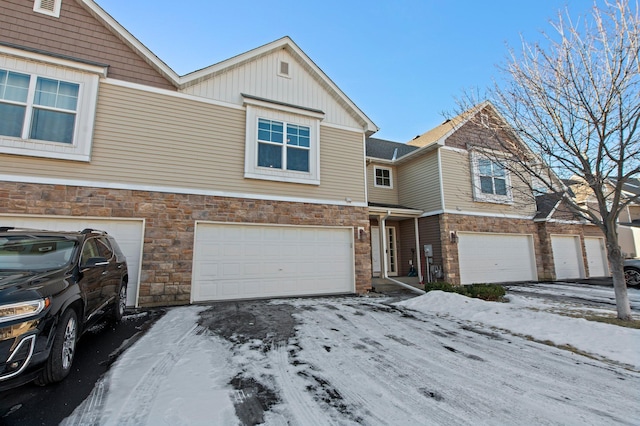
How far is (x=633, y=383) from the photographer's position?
3.18 metres

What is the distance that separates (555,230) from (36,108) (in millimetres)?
18270

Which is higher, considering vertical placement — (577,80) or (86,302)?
(577,80)

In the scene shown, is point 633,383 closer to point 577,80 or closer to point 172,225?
point 577,80

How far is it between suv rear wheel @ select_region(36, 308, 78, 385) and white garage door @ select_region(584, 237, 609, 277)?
61.9 feet

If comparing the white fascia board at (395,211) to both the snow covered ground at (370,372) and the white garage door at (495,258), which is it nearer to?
the white garage door at (495,258)

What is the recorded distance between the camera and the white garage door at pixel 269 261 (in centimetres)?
757

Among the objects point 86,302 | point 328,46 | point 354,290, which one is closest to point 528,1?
point 328,46

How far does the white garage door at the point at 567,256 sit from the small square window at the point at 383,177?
7568 mm

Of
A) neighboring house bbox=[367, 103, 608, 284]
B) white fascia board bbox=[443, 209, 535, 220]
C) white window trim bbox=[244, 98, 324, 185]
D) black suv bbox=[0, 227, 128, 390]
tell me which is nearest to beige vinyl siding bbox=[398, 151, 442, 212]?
neighboring house bbox=[367, 103, 608, 284]

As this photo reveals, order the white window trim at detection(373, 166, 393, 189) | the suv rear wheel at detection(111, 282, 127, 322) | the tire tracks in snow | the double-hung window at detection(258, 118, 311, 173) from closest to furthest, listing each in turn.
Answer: the tire tracks in snow < the suv rear wheel at detection(111, 282, 127, 322) < the double-hung window at detection(258, 118, 311, 173) < the white window trim at detection(373, 166, 393, 189)

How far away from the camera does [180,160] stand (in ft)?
25.2

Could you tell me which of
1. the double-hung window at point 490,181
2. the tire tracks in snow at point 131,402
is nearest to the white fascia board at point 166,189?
the tire tracks in snow at point 131,402

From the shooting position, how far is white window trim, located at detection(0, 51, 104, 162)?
20.9 ft

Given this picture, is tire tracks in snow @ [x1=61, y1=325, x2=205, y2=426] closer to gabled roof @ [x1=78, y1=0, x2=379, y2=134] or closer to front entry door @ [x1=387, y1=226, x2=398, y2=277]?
gabled roof @ [x1=78, y1=0, x2=379, y2=134]
